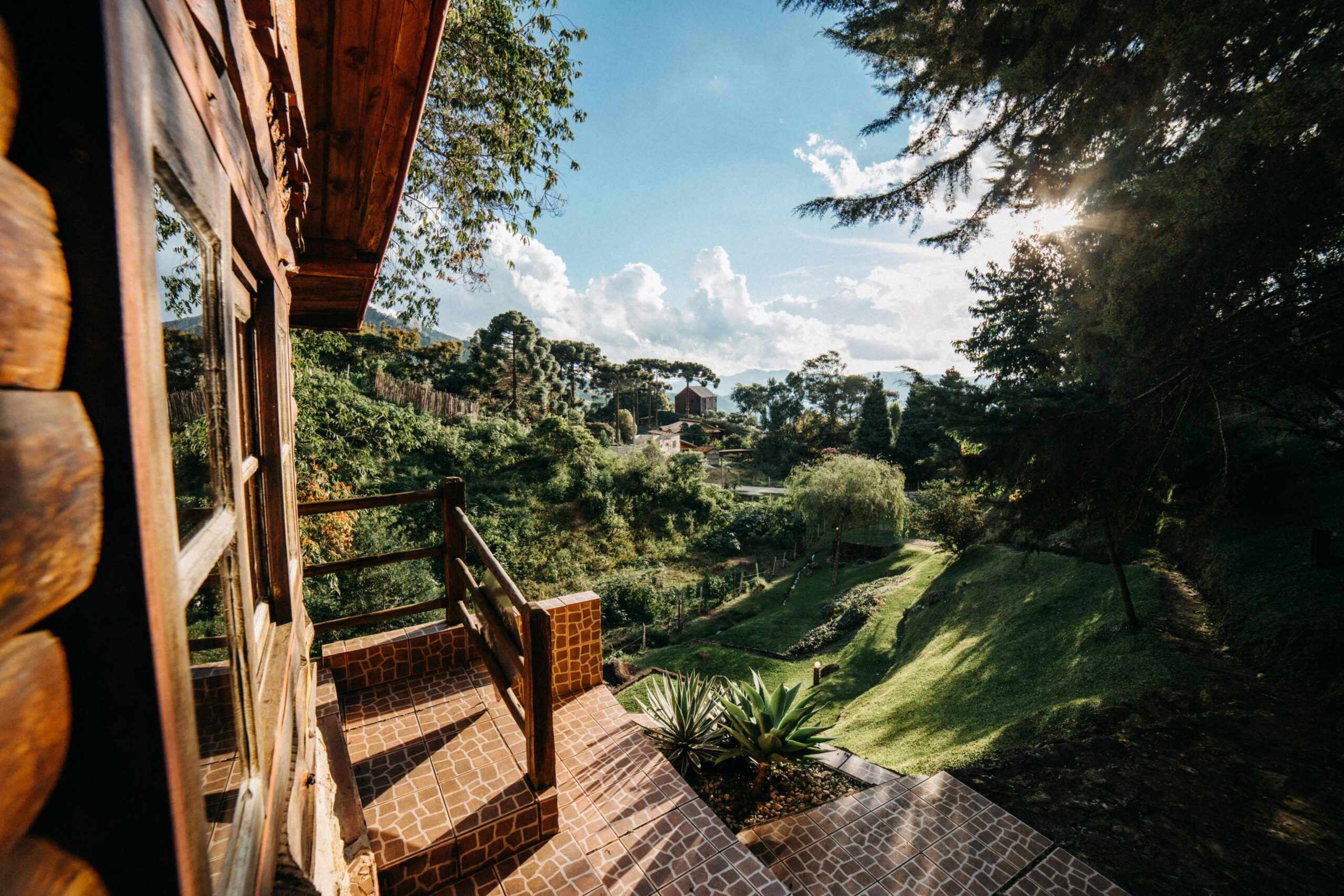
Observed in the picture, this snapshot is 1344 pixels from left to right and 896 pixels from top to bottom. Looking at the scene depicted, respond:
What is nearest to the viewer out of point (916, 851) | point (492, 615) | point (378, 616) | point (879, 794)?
point (492, 615)

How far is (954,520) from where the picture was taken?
12617 millimetres

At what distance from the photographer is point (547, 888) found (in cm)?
224

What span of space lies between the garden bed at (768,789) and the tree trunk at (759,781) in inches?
0.8

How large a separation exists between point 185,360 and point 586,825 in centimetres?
275

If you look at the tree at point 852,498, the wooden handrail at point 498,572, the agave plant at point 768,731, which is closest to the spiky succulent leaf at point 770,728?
the agave plant at point 768,731

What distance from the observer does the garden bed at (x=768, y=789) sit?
3.41m

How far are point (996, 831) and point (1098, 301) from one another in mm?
3857

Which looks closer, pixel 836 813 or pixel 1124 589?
pixel 836 813

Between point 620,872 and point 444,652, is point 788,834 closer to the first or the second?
point 620,872

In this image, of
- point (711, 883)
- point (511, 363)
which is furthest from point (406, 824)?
point (511, 363)

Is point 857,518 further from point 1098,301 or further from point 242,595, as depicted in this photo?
point 242,595

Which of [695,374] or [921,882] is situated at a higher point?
[695,374]

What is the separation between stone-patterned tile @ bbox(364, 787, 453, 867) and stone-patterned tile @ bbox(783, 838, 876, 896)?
1889 millimetres

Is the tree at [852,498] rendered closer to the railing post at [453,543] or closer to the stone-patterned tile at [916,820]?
the stone-patterned tile at [916,820]
